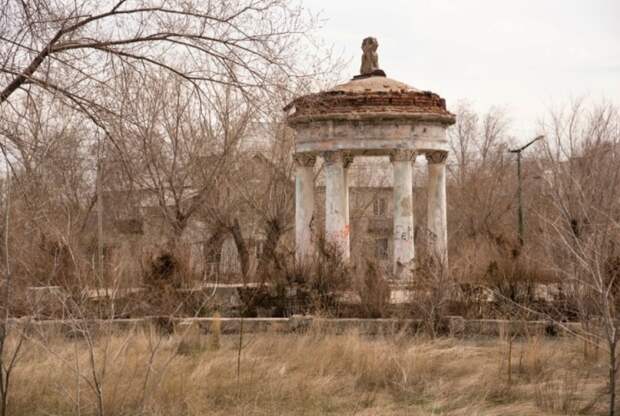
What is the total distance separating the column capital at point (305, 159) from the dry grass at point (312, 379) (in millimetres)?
10679

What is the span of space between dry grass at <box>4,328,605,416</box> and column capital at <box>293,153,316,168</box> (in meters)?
10.7

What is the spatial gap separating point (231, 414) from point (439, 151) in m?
15.0

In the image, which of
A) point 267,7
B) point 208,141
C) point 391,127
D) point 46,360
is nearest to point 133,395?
point 46,360

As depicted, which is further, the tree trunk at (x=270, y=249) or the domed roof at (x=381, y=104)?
the domed roof at (x=381, y=104)

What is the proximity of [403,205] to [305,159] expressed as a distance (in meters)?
2.78

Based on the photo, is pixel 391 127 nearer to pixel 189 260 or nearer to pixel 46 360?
pixel 189 260

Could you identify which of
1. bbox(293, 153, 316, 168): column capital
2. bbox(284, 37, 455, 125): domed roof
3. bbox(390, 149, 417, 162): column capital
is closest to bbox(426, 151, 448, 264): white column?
bbox(390, 149, 417, 162): column capital

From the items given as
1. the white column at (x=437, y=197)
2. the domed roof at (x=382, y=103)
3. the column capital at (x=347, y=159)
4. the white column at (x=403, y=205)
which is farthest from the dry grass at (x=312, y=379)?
the column capital at (x=347, y=159)

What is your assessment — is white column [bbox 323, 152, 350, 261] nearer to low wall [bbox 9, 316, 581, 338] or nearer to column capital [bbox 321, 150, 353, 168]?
column capital [bbox 321, 150, 353, 168]

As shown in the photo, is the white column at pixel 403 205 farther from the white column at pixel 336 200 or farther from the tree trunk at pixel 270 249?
the tree trunk at pixel 270 249

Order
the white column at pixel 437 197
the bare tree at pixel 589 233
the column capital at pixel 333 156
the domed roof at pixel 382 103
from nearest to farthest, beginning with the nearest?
1. the bare tree at pixel 589 233
2. the domed roof at pixel 382 103
3. the column capital at pixel 333 156
4. the white column at pixel 437 197

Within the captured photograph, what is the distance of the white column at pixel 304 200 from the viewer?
2297cm

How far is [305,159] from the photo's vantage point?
914 inches

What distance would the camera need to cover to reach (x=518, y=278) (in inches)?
692
